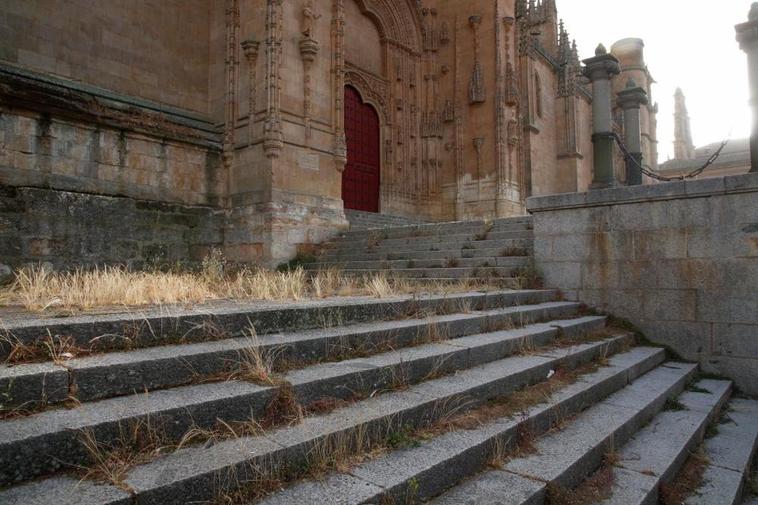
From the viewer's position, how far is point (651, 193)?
6512 millimetres

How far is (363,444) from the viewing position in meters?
2.54

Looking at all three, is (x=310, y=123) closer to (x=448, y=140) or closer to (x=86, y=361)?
(x=448, y=140)

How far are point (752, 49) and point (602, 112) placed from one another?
2115mm

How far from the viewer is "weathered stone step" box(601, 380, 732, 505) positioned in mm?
2863

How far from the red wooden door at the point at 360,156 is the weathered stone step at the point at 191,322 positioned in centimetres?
1084

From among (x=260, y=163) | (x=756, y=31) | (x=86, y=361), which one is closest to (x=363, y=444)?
(x=86, y=361)

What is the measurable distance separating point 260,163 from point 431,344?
293 inches

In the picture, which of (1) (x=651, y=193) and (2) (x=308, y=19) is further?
(2) (x=308, y=19)

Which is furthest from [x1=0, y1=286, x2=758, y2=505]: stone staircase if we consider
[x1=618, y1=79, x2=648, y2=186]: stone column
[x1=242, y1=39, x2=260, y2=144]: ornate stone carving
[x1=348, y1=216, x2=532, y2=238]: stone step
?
[x1=242, y1=39, x2=260, y2=144]: ornate stone carving

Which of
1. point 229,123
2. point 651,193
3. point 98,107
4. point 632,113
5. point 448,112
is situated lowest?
point 651,193

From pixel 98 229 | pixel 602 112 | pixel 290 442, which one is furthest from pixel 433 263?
pixel 290 442

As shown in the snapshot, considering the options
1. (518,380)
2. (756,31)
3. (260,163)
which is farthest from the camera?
(260,163)

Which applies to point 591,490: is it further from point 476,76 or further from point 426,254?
point 476,76

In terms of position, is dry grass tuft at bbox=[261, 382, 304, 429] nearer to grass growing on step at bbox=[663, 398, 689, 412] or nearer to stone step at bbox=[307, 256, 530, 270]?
grass growing on step at bbox=[663, 398, 689, 412]
